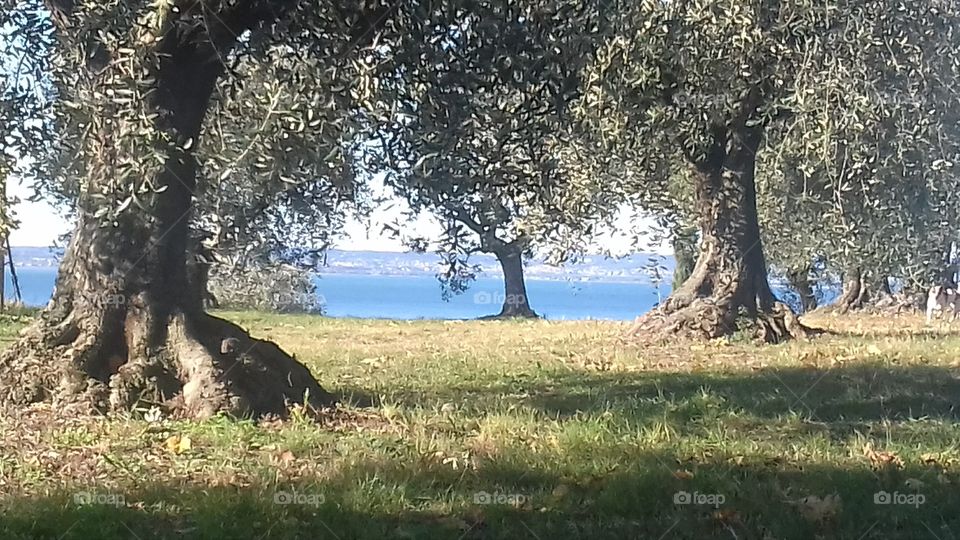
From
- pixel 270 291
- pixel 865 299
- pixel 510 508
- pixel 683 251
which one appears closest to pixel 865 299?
pixel 865 299

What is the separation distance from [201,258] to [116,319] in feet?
2.68

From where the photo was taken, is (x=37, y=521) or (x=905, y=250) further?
(x=905, y=250)

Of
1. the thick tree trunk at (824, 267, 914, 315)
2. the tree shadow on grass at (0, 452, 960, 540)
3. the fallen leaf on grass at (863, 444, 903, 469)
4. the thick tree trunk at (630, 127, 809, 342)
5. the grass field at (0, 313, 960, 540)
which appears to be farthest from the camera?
the thick tree trunk at (824, 267, 914, 315)

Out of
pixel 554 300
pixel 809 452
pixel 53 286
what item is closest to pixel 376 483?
pixel 809 452

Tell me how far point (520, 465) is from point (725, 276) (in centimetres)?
1024

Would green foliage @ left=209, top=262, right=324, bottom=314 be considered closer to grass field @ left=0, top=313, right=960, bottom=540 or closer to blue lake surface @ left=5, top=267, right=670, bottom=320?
blue lake surface @ left=5, top=267, right=670, bottom=320

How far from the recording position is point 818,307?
29.2 metres

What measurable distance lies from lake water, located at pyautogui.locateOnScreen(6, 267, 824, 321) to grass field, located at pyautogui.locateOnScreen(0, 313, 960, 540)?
269 cm

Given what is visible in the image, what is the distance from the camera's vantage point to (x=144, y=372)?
8086 millimetres

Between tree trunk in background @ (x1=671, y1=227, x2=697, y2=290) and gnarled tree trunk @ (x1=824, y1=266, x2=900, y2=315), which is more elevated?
tree trunk in background @ (x1=671, y1=227, x2=697, y2=290)

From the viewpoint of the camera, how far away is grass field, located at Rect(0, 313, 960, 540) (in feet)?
17.1

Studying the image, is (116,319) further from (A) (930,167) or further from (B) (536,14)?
(A) (930,167)

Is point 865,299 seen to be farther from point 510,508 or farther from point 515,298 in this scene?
point 510,508

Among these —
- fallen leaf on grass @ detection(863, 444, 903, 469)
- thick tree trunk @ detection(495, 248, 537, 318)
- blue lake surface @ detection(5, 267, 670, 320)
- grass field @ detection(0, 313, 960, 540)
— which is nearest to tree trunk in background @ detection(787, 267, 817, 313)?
blue lake surface @ detection(5, 267, 670, 320)
